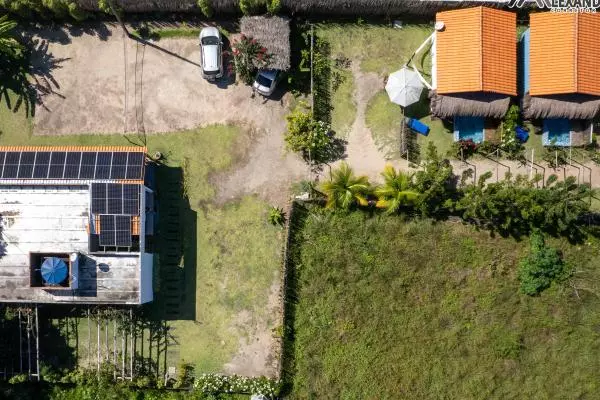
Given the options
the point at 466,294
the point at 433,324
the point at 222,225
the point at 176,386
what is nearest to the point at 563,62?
the point at 466,294

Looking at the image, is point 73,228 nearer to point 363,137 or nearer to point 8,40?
point 8,40

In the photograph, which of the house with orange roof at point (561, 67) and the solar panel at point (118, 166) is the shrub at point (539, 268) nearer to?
the house with orange roof at point (561, 67)

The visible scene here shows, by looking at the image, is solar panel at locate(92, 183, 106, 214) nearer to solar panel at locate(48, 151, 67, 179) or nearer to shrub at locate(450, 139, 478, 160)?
solar panel at locate(48, 151, 67, 179)

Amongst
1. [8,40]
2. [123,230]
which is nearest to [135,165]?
[123,230]

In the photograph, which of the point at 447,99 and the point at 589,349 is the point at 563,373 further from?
the point at 447,99

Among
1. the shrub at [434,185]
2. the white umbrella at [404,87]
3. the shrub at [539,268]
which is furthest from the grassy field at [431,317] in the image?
the white umbrella at [404,87]

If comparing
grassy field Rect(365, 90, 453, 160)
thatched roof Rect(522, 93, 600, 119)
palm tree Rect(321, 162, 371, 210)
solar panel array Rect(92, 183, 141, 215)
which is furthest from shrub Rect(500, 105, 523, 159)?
solar panel array Rect(92, 183, 141, 215)
